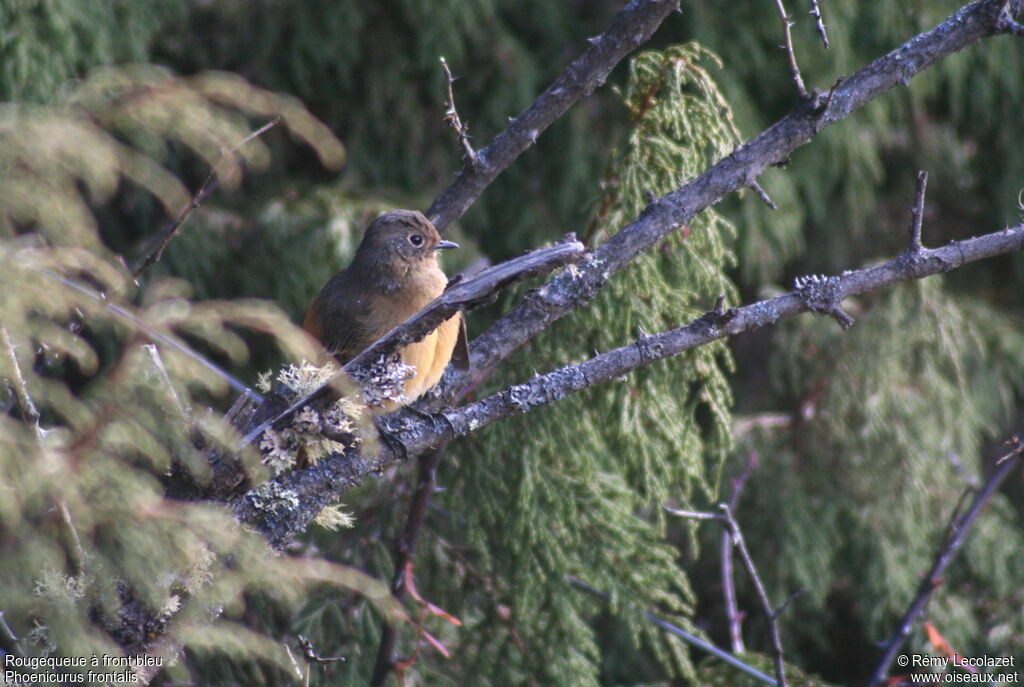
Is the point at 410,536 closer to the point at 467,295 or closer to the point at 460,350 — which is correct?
the point at 460,350

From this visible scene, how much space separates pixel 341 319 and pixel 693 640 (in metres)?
1.47

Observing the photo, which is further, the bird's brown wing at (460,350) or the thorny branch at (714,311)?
the bird's brown wing at (460,350)

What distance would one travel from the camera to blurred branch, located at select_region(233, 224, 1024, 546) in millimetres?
2367

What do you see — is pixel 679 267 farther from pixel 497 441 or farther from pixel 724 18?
pixel 724 18

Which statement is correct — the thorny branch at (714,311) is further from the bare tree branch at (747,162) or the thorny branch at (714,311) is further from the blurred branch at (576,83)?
the blurred branch at (576,83)

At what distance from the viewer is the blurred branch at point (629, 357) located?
2.37 m

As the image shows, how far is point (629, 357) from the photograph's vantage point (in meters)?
2.44

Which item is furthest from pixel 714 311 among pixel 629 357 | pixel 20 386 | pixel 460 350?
pixel 20 386

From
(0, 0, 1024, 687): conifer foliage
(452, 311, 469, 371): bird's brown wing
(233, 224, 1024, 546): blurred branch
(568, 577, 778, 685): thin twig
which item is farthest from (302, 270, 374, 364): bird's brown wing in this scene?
(568, 577, 778, 685): thin twig

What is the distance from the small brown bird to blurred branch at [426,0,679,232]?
392mm

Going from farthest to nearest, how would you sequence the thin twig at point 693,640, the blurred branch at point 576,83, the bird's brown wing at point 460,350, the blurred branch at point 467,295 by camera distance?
the thin twig at point 693,640, the bird's brown wing at point 460,350, the blurred branch at point 576,83, the blurred branch at point 467,295

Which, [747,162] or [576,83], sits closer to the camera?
[747,162]

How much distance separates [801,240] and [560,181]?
3.98 feet

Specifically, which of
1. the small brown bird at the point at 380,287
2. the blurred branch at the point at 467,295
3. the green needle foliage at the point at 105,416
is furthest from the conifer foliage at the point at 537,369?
the small brown bird at the point at 380,287
